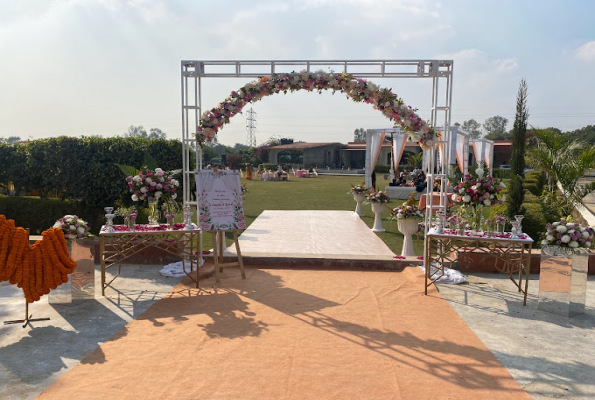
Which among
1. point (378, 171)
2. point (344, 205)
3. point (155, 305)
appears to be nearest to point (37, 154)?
point (155, 305)

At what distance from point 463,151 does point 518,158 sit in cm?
1157

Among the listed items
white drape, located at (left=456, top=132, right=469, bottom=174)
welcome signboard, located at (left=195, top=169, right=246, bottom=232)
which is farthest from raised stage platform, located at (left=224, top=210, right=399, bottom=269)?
white drape, located at (left=456, top=132, right=469, bottom=174)

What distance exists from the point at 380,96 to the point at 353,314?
3450 millimetres

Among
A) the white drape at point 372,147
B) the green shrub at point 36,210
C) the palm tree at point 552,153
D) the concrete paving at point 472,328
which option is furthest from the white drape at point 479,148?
the green shrub at point 36,210

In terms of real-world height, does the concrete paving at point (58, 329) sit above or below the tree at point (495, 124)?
below

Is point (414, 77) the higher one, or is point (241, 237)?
point (414, 77)

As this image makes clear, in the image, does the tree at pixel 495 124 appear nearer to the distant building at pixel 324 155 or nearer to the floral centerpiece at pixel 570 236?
the distant building at pixel 324 155

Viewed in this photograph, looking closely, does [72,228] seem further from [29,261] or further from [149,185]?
[149,185]

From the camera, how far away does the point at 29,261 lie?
15.8 ft

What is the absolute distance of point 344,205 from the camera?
16781 millimetres

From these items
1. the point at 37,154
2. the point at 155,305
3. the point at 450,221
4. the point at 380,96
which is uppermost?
the point at 380,96

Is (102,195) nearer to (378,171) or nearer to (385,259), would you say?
(385,259)

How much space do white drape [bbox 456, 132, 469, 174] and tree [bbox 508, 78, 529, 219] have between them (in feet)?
31.2

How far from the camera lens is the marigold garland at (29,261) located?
15.5 ft
